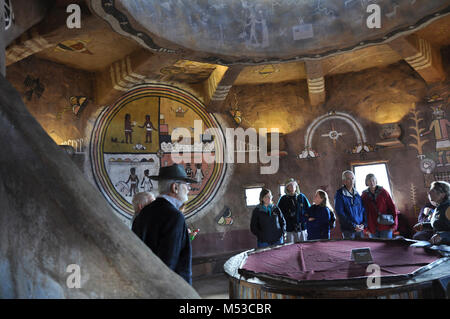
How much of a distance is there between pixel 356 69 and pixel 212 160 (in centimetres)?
457

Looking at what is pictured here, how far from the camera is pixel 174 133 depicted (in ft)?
28.0

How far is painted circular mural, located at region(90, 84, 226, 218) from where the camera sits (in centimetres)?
754

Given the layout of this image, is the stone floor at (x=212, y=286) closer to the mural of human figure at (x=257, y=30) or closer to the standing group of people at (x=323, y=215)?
the standing group of people at (x=323, y=215)

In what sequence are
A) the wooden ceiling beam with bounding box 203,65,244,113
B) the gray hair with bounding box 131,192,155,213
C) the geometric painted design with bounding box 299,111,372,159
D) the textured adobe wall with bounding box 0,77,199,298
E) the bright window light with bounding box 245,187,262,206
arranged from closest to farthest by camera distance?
the textured adobe wall with bounding box 0,77,199,298 → the gray hair with bounding box 131,192,155,213 → the wooden ceiling beam with bounding box 203,65,244,113 → the geometric painted design with bounding box 299,111,372,159 → the bright window light with bounding box 245,187,262,206

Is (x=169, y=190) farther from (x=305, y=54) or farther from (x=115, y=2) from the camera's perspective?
(x=305, y=54)

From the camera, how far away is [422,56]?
24.0 feet

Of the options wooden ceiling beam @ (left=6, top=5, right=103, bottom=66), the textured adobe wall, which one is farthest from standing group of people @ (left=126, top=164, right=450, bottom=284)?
wooden ceiling beam @ (left=6, top=5, right=103, bottom=66)

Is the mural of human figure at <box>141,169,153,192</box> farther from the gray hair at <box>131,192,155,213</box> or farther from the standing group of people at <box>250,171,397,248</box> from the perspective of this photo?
the gray hair at <box>131,192,155,213</box>

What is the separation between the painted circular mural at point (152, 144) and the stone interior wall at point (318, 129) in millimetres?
440

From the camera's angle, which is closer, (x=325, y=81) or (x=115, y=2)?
(x=115, y=2)

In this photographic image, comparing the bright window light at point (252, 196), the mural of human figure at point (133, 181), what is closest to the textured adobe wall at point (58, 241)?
the mural of human figure at point (133, 181)

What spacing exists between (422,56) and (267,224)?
5320mm

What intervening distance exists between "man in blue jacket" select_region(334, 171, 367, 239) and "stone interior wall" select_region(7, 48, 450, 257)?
3.09 m
